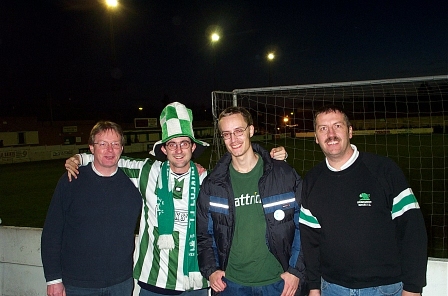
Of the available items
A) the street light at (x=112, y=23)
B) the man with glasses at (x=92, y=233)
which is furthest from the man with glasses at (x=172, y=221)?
the street light at (x=112, y=23)

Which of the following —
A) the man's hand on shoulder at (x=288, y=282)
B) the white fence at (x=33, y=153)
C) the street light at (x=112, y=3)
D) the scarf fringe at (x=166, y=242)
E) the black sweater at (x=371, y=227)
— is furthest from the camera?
the white fence at (x=33, y=153)

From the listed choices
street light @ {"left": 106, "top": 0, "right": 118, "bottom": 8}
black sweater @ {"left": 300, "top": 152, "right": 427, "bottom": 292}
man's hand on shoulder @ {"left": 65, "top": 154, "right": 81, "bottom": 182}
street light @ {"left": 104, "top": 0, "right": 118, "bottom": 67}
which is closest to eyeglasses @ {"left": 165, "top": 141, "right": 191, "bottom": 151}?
man's hand on shoulder @ {"left": 65, "top": 154, "right": 81, "bottom": 182}

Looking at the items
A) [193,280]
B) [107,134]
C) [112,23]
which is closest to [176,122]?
[107,134]

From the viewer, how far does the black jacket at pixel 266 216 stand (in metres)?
2.41

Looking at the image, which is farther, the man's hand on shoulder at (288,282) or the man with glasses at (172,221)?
the man with glasses at (172,221)

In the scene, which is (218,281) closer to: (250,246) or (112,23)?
(250,246)

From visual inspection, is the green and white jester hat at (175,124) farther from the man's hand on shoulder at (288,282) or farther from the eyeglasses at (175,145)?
the man's hand on shoulder at (288,282)

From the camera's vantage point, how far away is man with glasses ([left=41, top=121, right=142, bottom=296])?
272cm

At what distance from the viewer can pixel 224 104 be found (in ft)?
16.5

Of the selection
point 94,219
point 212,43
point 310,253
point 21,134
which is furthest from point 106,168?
point 21,134

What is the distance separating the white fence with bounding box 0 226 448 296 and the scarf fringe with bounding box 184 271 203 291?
2.12 metres

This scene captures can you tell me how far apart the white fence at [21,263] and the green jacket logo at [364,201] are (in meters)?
3.30

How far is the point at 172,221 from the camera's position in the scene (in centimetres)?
268

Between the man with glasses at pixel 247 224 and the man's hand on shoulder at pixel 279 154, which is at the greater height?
the man's hand on shoulder at pixel 279 154
